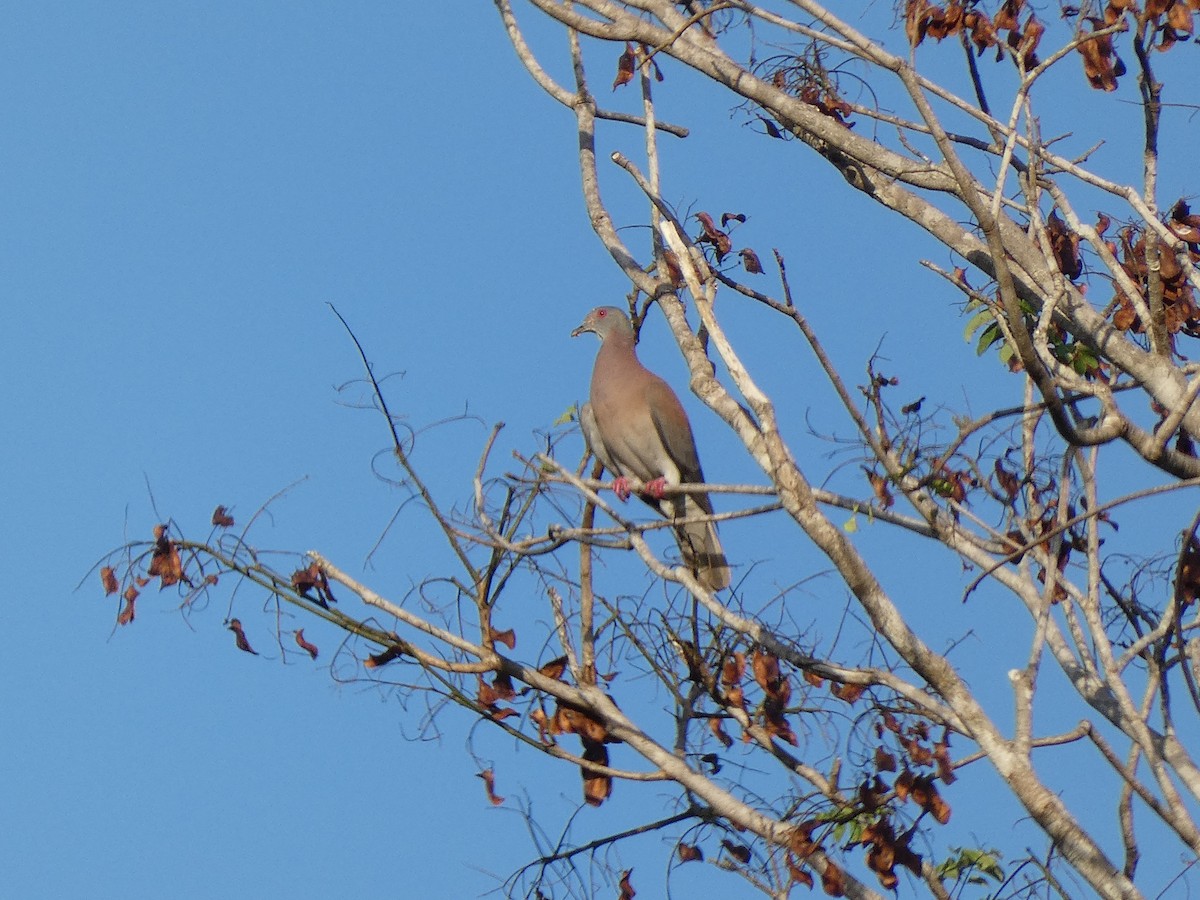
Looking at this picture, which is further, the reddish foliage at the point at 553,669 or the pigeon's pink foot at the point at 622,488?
the pigeon's pink foot at the point at 622,488

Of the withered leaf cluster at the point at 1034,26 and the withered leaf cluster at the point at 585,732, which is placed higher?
the withered leaf cluster at the point at 1034,26

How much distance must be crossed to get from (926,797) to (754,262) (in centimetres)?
195

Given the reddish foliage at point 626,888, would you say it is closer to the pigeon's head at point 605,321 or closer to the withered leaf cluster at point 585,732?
the withered leaf cluster at point 585,732

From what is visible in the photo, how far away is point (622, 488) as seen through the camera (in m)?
6.97

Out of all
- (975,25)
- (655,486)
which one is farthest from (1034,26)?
(655,486)

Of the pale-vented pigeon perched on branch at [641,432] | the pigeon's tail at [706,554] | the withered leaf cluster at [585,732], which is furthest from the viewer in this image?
the pale-vented pigeon perched on branch at [641,432]

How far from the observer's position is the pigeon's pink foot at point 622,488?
6863 millimetres

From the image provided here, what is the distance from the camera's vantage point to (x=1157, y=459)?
160 inches

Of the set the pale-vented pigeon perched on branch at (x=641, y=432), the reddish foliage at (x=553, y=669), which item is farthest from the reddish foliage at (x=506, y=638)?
the pale-vented pigeon perched on branch at (x=641, y=432)

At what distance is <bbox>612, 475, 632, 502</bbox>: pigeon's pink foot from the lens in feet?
22.5

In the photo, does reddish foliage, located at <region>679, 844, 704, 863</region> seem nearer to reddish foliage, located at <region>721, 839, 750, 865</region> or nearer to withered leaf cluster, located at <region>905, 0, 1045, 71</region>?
reddish foliage, located at <region>721, 839, 750, 865</region>

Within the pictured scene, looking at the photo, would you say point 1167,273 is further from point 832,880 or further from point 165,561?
point 165,561

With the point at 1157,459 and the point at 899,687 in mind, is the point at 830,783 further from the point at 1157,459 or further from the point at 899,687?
the point at 1157,459

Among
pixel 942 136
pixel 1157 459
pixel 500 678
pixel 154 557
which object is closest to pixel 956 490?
pixel 1157 459
